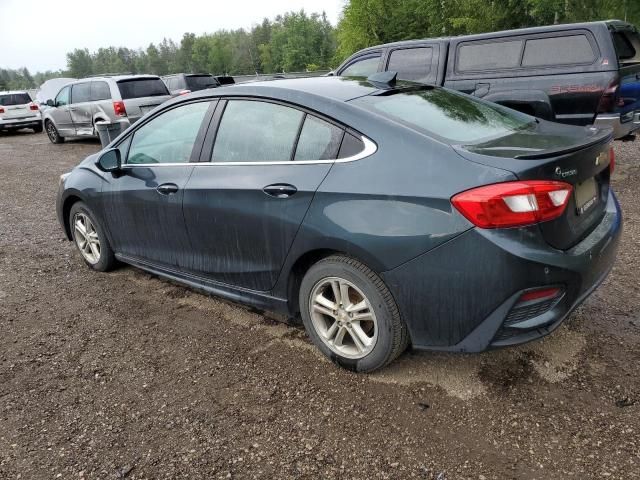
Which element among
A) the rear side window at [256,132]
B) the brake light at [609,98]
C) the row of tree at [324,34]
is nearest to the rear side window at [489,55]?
the brake light at [609,98]

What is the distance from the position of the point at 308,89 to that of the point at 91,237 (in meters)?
2.67

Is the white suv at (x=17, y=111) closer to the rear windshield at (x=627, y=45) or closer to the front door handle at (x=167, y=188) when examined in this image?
the front door handle at (x=167, y=188)

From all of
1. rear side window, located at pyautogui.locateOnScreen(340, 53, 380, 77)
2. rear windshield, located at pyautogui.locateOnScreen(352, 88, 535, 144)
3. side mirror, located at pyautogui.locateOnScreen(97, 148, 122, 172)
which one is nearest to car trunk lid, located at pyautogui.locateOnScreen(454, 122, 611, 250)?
rear windshield, located at pyautogui.locateOnScreen(352, 88, 535, 144)

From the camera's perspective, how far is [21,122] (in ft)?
63.8

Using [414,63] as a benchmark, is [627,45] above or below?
below

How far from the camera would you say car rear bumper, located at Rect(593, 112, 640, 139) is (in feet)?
19.7

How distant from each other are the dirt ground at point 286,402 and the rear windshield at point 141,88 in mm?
9749

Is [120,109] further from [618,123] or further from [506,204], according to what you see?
[506,204]

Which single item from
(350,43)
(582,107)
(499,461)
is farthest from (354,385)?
(350,43)

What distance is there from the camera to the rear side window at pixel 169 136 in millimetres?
3514

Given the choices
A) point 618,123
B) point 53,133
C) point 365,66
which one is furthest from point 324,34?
point 618,123

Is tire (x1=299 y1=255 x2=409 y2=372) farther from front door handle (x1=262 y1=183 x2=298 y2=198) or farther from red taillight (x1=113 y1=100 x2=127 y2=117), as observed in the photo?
red taillight (x1=113 y1=100 x2=127 y2=117)

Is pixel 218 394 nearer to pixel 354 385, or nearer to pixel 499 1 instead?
pixel 354 385

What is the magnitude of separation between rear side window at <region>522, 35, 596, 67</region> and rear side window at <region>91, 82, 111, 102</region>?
9904mm
